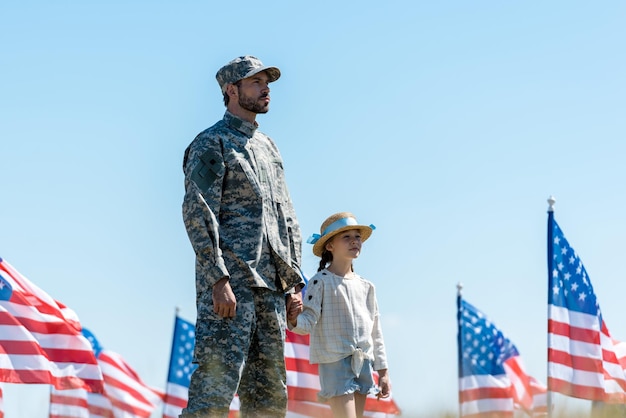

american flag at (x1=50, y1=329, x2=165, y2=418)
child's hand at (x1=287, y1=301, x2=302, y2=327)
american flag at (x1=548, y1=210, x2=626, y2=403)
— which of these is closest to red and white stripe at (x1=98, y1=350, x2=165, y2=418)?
american flag at (x1=50, y1=329, x2=165, y2=418)

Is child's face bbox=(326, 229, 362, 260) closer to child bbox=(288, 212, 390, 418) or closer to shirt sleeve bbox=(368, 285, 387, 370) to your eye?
child bbox=(288, 212, 390, 418)

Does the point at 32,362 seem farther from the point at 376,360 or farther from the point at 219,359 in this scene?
the point at 219,359

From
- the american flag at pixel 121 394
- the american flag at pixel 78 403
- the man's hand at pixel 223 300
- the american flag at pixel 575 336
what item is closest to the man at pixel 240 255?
the man's hand at pixel 223 300

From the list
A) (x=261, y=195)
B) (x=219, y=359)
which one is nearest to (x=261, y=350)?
(x=219, y=359)

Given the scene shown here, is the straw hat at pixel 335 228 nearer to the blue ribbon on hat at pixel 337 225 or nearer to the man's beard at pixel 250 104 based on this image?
the blue ribbon on hat at pixel 337 225

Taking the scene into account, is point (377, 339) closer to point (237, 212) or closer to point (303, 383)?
point (237, 212)

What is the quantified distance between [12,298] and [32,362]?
0.86 metres

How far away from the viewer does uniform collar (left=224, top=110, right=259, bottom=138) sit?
7.24 meters

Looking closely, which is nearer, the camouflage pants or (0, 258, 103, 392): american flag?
the camouflage pants

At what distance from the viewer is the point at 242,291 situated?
269 inches

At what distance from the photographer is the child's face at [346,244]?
928cm

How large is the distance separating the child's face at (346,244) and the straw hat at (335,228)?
40mm

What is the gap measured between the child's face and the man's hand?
2.68 meters

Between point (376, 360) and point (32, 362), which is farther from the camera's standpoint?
point (32, 362)
